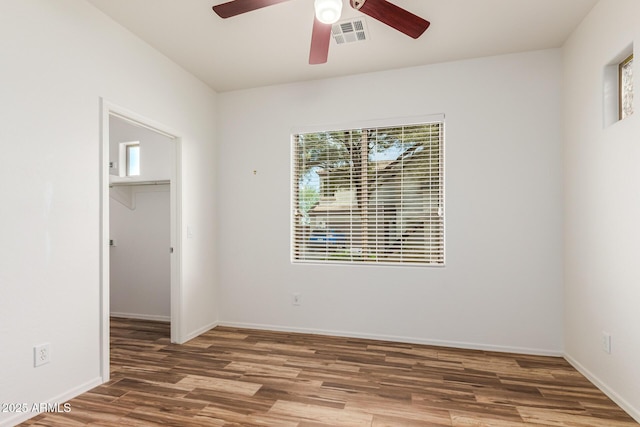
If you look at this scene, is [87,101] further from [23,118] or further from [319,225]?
[319,225]

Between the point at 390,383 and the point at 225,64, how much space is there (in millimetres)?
3228

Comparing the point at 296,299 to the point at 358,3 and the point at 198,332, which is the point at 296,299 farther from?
the point at 358,3

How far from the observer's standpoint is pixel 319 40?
2334 millimetres

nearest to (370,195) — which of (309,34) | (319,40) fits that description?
(309,34)

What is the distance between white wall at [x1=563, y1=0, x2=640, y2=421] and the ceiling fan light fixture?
71.8 inches

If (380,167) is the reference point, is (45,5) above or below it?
above

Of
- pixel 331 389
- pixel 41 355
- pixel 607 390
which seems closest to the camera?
pixel 41 355

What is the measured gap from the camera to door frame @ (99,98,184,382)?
2652 millimetres

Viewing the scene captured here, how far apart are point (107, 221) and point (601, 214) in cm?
366

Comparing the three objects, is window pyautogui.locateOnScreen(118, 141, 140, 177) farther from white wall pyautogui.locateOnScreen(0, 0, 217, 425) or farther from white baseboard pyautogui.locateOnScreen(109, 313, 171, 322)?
white baseboard pyautogui.locateOnScreen(109, 313, 171, 322)

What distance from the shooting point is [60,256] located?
7.70 ft

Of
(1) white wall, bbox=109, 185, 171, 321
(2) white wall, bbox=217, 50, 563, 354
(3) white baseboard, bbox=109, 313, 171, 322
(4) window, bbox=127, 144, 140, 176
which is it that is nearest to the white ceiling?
(2) white wall, bbox=217, 50, 563, 354

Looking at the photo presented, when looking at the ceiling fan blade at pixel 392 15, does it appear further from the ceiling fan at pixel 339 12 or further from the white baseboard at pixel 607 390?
the white baseboard at pixel 607 390

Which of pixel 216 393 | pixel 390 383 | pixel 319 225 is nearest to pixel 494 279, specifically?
pixel 390 383
